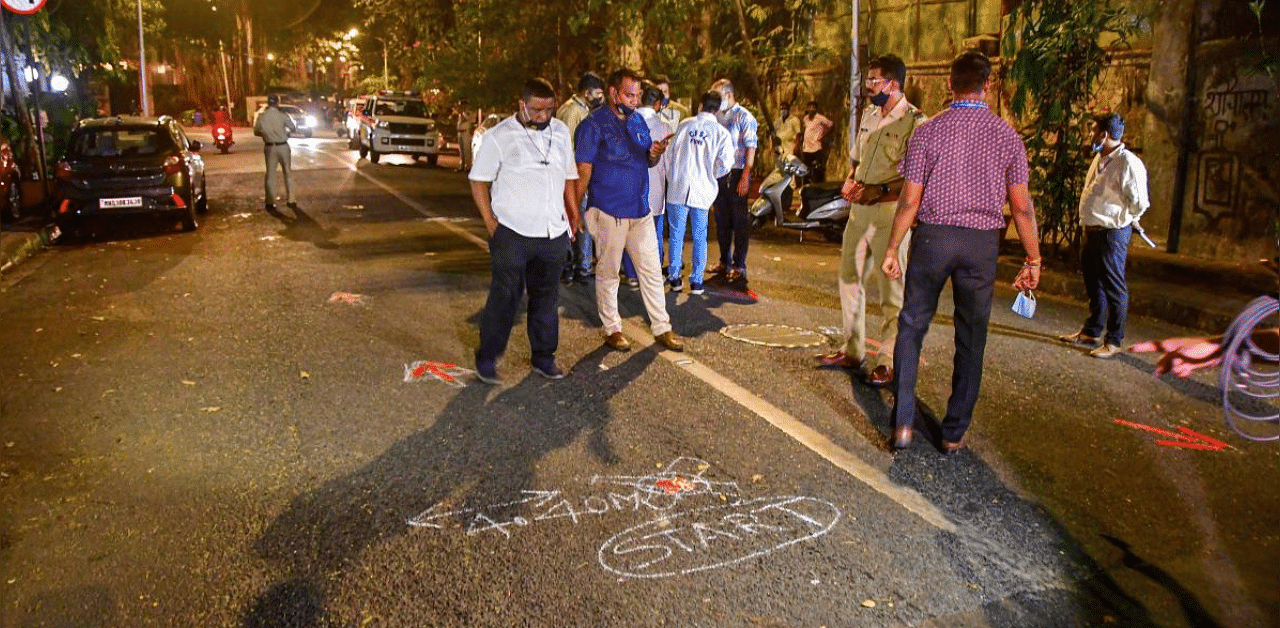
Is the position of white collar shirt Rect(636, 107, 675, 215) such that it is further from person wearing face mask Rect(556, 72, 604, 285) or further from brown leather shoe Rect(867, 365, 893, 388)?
brown leather shoe Rect(867, 365, 893, 388)

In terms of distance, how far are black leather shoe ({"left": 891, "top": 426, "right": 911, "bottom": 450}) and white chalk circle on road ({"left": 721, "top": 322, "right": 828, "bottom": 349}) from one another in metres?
2.26

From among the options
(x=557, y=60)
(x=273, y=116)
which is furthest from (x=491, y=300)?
(x=557, y=60)

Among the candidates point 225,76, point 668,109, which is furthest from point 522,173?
point 225,76

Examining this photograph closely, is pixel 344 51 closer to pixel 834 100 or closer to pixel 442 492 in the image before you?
pixel 834 100

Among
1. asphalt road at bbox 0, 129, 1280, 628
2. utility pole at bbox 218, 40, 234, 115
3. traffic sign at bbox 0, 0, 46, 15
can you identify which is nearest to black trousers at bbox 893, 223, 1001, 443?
asphalt road at bbox 0, 129, 1280, 628

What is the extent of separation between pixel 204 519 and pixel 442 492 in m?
1.04

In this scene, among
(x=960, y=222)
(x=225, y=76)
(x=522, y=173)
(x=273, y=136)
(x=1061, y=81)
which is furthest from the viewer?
(x=225, y=76)

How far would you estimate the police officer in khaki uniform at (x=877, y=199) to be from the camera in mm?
6410

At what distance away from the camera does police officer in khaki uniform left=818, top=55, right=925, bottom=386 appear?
6410 mm

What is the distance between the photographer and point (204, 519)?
451 centimetres

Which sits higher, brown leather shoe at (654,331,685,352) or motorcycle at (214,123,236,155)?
motorcycle at (214,123,236,155)

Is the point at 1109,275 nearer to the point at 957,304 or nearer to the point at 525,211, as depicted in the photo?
the point at 957,304

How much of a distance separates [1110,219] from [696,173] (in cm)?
351

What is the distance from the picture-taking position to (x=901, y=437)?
17.8 ft
